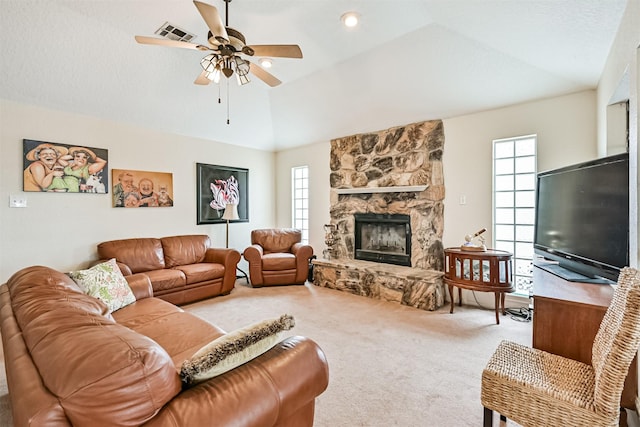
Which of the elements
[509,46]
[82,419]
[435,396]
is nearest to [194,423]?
[82,419]

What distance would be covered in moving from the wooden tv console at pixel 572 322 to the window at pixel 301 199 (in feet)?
14.6

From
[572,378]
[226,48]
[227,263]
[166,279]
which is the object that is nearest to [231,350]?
[572,378]

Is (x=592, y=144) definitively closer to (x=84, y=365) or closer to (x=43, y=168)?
(x=84, y=365)

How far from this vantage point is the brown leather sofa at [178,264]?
12.3 feet

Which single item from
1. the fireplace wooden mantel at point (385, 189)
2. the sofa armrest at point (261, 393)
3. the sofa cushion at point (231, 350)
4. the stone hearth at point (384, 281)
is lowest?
the stone hearth at point (384, 281)

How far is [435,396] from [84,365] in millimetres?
2032

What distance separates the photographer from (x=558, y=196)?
2383 millimetres

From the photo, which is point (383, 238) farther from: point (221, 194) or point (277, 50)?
point (277, 50)

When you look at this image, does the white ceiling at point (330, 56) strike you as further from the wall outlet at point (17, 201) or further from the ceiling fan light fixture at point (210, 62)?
the wall outlet at point (17, 201)

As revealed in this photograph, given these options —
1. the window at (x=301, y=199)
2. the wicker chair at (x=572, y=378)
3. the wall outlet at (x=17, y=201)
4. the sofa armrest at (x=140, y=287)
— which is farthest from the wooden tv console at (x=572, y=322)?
the wall outlet at (x=17, y=201)

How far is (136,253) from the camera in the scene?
13.0ft

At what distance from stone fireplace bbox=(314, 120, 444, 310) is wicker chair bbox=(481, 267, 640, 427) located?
2048 millimetres

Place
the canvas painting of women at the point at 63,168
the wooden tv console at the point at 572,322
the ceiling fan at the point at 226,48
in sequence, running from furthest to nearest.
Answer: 1. the canvas painting of women at the point at 63,168
2. the ceiling fan at the point at 226,48
3. the wooden tv console at the point at 572,322

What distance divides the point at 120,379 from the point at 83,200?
13.2 ft
